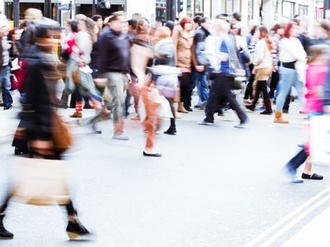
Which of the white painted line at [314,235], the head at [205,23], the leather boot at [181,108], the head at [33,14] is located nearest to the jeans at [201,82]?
the leather boot at [181,108]

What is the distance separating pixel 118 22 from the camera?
40.0 ft

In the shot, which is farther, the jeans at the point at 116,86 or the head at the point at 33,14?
the head at the point at 33,14

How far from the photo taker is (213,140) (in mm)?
13062

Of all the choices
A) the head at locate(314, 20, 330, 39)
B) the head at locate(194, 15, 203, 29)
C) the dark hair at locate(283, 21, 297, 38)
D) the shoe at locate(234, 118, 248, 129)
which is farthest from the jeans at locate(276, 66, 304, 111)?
the head at locate(314, 20, 330, 39)

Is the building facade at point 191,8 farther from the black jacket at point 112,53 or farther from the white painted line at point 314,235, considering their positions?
the white painted line at point 314,235

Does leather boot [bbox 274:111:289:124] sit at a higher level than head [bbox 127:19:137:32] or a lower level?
lower

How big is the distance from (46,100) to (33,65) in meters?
0.28

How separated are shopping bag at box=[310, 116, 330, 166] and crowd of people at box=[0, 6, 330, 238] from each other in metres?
0.93

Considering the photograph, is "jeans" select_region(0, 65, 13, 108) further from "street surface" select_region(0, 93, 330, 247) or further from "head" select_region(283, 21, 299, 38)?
"head" select_region(283, 21, 299, 38)

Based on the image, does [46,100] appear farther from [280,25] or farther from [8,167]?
[280,25]

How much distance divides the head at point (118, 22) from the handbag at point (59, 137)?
19.5ft

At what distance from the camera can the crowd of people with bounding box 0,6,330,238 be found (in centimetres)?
634

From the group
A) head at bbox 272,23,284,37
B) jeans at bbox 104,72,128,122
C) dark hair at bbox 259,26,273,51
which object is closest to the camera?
jeans at bbox 104,72,128,122

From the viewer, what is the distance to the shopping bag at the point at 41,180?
6.08 m
